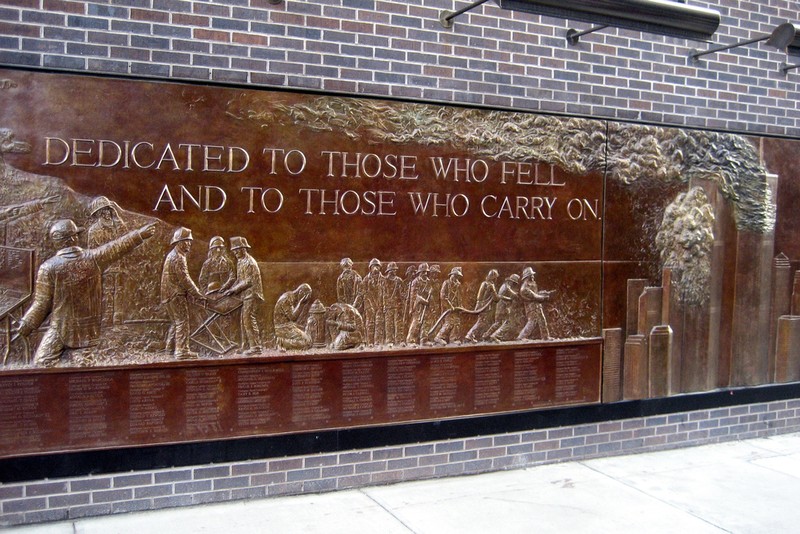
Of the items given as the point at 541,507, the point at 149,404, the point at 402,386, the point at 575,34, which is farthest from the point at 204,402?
the point at 575,34

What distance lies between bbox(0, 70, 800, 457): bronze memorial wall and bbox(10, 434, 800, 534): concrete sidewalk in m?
0.51

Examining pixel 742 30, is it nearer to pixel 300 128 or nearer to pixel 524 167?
pixel 524 167

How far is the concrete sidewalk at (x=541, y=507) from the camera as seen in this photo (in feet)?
16.4

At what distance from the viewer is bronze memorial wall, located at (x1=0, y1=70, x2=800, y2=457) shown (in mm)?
4891

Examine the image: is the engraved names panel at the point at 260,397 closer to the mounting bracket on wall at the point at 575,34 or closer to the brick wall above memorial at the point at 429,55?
the brick wall above memorial at the point at 429,55

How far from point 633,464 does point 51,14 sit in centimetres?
553

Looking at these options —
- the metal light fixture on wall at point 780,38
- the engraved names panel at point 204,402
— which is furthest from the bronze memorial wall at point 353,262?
the metal light fixture on wall at point 780,38

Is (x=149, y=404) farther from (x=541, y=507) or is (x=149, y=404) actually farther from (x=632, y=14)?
(x=632, y=14)

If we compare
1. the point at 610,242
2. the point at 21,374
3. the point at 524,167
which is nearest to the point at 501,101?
the point at 524,167

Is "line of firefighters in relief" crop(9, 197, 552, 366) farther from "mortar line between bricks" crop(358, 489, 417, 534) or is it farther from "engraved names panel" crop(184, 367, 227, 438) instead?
"mortar line between bricks" crop(358, 489, 417, 534)

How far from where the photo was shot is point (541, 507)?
544 centimetres

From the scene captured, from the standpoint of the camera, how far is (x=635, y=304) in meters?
6.65

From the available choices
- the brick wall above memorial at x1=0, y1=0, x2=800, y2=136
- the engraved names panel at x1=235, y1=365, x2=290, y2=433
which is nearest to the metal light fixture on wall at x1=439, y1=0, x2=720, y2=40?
the brick wall above memorial at x1=0, y1=0, x2=800, y2=136

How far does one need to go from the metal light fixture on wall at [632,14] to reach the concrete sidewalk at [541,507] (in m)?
3.53
